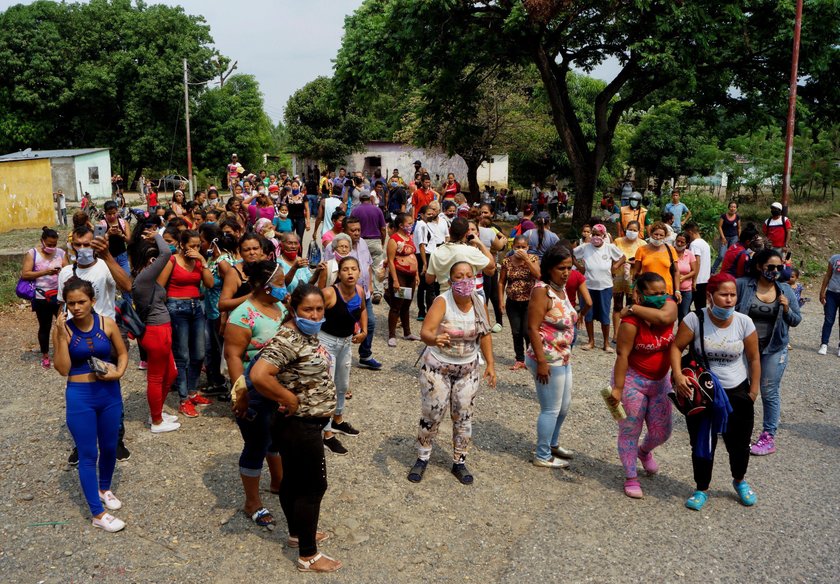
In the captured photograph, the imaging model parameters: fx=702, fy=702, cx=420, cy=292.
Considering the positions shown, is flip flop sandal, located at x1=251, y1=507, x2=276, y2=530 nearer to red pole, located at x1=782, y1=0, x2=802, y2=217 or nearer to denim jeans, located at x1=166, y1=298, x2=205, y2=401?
denim jeans, located at x1=166, y1=298, x2=205, y2=401

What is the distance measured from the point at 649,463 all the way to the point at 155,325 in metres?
4.35

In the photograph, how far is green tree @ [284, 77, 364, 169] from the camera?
4410 centimetres

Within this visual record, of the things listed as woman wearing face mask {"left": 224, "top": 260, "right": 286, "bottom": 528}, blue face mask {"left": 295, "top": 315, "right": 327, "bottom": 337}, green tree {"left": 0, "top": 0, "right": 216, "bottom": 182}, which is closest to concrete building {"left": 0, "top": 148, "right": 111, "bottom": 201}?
green tree {"left": 0, "top": 0, "right": 216, "bottom": 182}

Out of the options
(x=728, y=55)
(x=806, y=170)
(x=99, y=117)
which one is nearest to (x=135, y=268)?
(x=728, y=55)

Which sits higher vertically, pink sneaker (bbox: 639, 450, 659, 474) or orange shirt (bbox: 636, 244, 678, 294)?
orange shirt (bbox: 636, 244, 678, 294)

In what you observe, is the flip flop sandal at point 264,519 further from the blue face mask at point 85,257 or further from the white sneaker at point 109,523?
the blue face mask at point 85,257

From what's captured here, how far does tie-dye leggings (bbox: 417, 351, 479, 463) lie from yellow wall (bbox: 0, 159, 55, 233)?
2131cm

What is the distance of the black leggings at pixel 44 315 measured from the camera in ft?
27.9

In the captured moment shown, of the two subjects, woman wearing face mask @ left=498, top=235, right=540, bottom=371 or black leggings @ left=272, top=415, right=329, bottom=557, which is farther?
woman wearing face mask @ left=498, top=235, right=540, bottom=371

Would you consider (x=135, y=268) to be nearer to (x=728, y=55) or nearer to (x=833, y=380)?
(x=833, y=380)

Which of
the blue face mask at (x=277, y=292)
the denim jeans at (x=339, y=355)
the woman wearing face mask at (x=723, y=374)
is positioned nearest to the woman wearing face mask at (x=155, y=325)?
the denim jeans at (x=339, y=355)

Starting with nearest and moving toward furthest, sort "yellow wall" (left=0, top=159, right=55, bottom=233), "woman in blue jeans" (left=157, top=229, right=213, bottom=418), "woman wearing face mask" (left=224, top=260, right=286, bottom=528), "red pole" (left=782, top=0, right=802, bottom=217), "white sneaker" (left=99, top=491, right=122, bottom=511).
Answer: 1. "woman wearing face mask" (left=224, top=260, right=286, bottom=528)
2. "white sneaker" (left=99, top=491, right=122, bottom=511)
3. "woman in blue jeans" (left=157, top=229, right=213, bottom=418)
4. "red pole" (left=782, top=0, right=802, bottom=217)
5. "yellow wall" (left=0, top=159, right=55, bottom=233)

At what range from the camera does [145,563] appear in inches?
176

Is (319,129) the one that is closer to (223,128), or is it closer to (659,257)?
(223,128)
